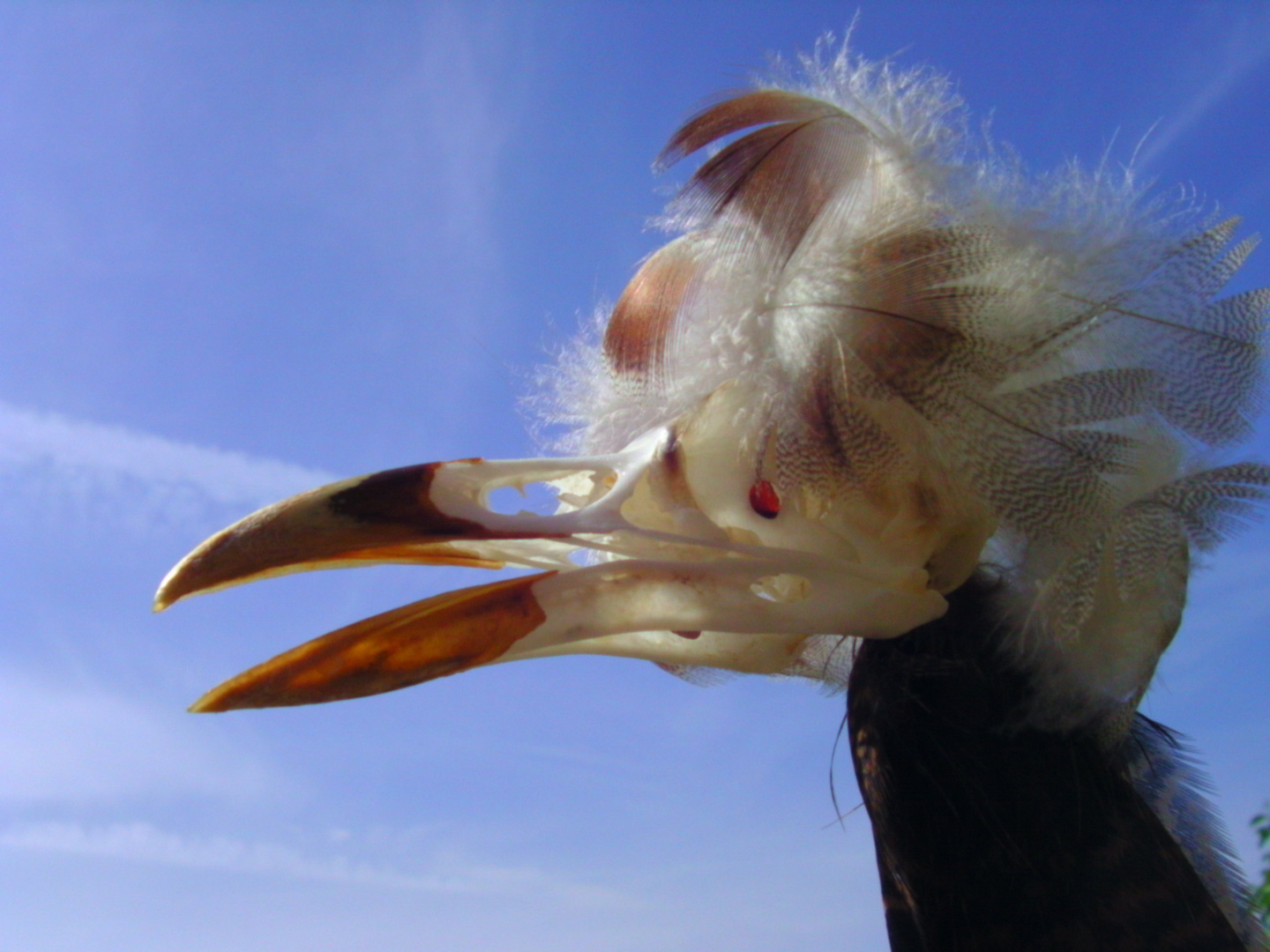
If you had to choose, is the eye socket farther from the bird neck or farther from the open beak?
the bird neck

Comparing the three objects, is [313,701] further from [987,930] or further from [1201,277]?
[1201,277]

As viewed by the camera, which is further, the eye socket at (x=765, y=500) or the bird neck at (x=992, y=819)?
the eye socket at (x=765, y=500)

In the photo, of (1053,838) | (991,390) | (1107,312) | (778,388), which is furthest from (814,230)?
(1053,838)

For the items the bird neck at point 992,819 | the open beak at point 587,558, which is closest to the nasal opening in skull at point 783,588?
the open beak at point 587,558

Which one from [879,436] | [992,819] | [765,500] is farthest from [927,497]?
[992,819]

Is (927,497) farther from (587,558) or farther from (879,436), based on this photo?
(587,558)

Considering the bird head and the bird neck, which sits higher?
the bird head

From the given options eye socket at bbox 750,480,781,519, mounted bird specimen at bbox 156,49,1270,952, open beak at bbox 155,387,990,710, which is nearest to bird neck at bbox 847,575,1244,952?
mounted bird specimen at bbox 156,49,1270,952

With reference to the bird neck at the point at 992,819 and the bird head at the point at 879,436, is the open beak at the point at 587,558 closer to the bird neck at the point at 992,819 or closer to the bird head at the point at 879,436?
the bird head at the point at 879,436
